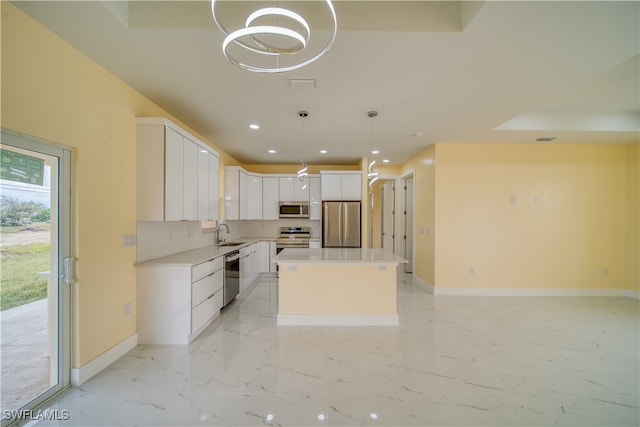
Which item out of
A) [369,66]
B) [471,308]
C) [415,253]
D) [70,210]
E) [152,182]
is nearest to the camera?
[70,210]

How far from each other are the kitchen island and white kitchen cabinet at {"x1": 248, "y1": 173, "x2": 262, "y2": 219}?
9.23 ft

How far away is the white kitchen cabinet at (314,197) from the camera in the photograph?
5949 millimetres

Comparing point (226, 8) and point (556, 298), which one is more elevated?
point (226, 8)

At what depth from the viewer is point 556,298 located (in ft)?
14.3

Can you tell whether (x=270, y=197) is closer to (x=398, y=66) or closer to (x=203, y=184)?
(x=203, y=184)

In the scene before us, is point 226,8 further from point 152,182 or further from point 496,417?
point 496,417

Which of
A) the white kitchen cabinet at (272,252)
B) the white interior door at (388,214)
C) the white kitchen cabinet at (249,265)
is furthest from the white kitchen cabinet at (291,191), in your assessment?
the white interior door at (388,214)

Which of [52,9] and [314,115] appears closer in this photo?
[52,9]

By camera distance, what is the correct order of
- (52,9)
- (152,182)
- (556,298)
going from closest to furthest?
(52,9)
(152,182)
(556,298)

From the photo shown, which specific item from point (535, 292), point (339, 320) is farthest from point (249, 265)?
point (535, 292)

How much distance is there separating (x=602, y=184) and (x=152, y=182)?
7107 mm

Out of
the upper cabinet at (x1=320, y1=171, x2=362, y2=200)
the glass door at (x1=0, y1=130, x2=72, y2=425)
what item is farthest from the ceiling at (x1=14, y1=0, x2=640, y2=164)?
the upper cabinet at (x1=320, y1=171, x2=362, y2=200)

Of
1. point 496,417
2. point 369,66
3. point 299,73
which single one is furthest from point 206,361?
point 369,66

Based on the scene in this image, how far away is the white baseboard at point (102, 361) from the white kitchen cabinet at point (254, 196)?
135 inches
